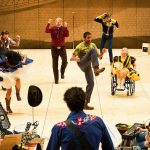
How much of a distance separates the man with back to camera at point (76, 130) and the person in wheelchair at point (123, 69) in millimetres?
6670

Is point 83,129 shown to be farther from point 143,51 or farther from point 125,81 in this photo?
point 143,51

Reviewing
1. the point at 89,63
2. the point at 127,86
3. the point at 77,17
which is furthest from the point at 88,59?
the point at 77,17

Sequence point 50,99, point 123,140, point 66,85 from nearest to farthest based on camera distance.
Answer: point 123,140, point 50,99, point 66,85

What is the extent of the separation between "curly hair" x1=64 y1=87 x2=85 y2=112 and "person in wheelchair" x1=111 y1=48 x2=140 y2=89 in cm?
665

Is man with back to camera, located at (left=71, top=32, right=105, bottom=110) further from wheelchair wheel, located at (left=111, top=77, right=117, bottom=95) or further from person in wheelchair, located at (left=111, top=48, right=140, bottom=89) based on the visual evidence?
person in wheelchair, located at (left=111, top=48, right=140, bottom=89)

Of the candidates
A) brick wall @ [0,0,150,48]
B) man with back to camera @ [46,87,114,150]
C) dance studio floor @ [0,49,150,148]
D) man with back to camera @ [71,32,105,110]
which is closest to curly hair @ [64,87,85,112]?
man with back to camera @ [46,87,114,150]

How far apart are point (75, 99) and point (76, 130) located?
0.31m

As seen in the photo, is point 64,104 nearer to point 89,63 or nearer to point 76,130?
point 89,63

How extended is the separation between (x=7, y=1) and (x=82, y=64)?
11926 millimetres

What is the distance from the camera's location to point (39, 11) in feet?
67.7

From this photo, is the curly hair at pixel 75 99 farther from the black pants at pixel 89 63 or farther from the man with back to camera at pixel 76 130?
the black pants at pixel 89 63

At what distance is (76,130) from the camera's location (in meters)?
4.39

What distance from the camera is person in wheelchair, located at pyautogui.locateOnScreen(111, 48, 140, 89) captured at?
11.1 metres

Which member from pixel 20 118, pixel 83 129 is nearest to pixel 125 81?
pixel 20 118
